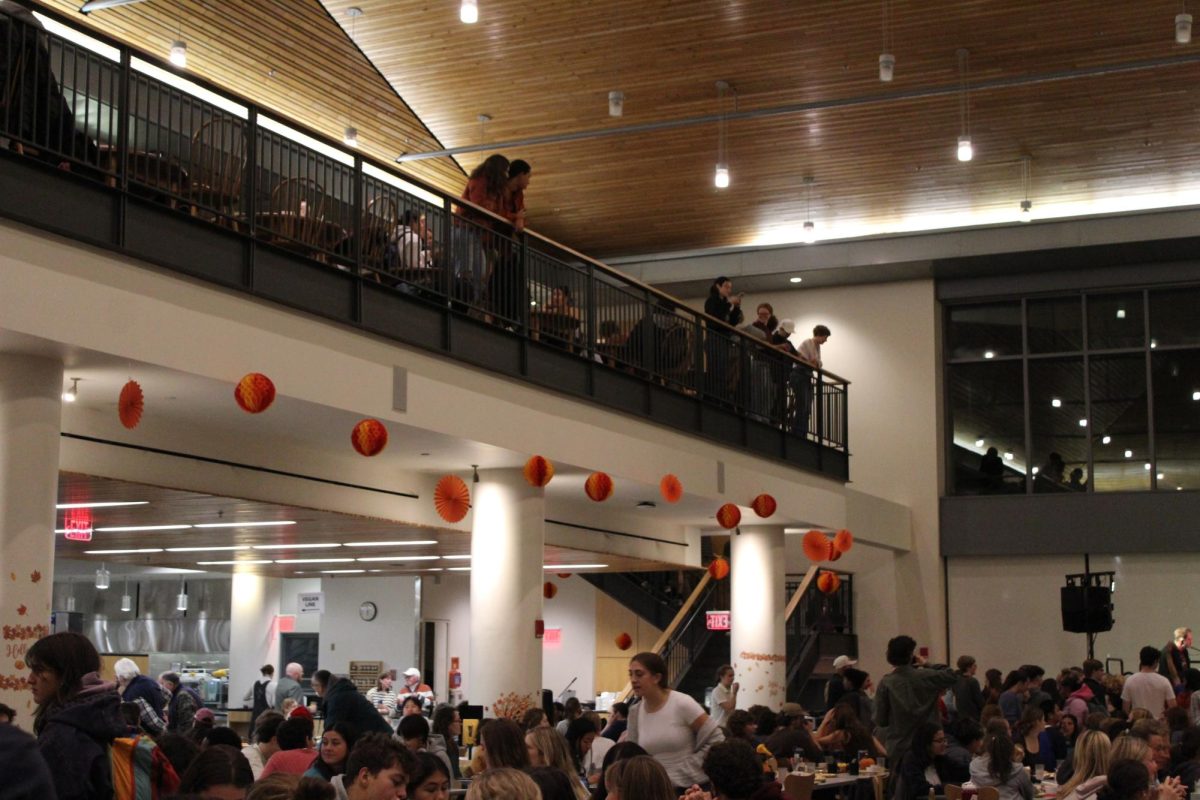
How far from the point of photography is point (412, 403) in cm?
1103

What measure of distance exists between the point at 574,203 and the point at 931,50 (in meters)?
6.24

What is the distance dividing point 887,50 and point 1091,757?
9.92 m

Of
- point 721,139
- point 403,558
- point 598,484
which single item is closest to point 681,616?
point 403,558

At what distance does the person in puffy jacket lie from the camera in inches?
179

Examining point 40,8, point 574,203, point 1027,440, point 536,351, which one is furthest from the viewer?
point 1027,440

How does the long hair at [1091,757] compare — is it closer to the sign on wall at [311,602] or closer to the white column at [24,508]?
the white column at [24,508]

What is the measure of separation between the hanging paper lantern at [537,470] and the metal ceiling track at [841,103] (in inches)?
225

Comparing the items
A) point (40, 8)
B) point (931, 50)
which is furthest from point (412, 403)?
point (931, 50)

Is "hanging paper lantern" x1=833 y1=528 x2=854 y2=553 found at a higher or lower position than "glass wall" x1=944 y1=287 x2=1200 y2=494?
lower

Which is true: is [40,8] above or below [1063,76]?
below

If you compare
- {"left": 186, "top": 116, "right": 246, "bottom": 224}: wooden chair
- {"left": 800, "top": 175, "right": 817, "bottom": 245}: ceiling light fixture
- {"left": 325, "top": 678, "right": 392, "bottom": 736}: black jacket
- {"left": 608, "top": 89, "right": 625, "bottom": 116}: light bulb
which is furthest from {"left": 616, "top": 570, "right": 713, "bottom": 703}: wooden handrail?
{"left": 186, "top": 116, "right": 246, "bottom": 224}: wooden chair

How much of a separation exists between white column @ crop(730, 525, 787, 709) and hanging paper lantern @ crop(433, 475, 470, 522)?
721cm

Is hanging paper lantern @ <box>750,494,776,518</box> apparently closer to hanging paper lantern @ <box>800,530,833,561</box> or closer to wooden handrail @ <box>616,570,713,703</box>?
hanging paper lantern @ <box>800,530,833,561</box>

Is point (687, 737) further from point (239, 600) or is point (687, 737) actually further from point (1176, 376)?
point (239, 600)
